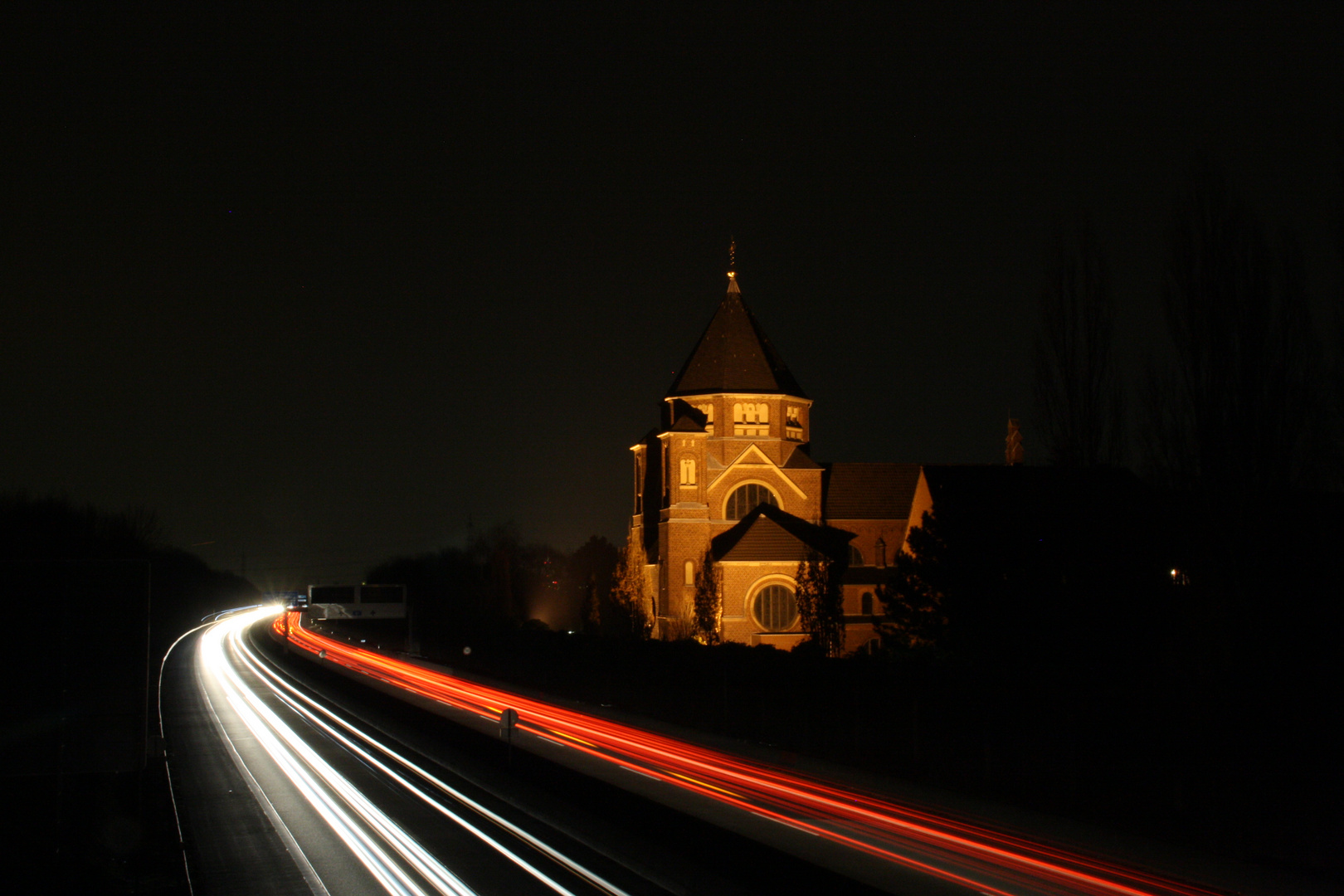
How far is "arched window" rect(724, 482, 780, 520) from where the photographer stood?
7469cm

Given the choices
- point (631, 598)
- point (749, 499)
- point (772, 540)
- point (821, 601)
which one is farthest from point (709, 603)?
point (749, 499)

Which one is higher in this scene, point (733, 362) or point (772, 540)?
point (733, 362)

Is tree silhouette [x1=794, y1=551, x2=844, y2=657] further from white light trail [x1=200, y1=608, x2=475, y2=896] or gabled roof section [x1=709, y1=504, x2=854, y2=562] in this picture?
white light trail [x1=200, y1=608, x2=475, y2=896]

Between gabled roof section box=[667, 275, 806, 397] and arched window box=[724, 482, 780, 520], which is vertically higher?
gabled roof section box=[667, 275, 806, 397]

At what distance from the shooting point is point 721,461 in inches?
3000

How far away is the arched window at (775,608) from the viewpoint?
6575 centimetres

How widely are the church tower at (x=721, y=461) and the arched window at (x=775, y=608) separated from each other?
Answer: 0.29 metres

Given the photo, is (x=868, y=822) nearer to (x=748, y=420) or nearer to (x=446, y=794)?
(x=446, y=794)

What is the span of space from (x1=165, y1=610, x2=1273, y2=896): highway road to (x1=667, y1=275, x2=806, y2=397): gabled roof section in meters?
50.8

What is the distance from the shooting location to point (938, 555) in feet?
147


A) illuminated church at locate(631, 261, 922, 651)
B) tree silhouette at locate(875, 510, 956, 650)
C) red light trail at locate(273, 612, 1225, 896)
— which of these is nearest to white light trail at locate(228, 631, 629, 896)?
red light trail at locate(273, 612, 1225, 896)

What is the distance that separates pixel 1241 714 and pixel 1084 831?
3.06 metres

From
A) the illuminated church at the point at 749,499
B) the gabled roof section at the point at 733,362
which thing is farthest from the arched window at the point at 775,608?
the gabled roof section at the point at 733,362

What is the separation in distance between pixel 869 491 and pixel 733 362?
12315 mm
